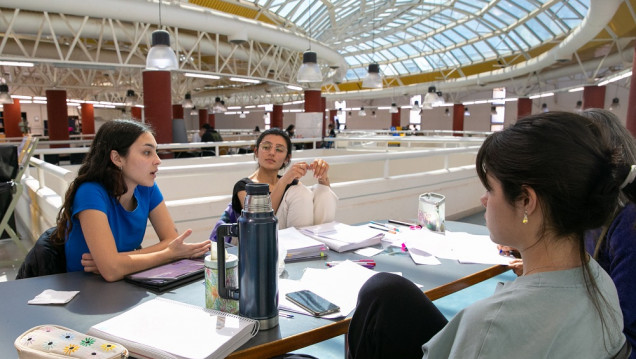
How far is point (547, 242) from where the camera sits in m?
1.03

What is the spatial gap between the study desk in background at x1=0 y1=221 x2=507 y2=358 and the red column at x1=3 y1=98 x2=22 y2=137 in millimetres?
25444

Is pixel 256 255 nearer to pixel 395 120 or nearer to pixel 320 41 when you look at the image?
pixel 320 41

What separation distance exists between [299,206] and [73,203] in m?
1.19

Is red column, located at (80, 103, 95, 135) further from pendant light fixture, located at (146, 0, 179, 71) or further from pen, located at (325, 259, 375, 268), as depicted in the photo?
pen, located at (325, 259, 375, 268)

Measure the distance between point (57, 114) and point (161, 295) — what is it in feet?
66.2

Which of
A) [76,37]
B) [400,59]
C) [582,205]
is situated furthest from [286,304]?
[400,59]

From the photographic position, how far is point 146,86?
35.4 feet

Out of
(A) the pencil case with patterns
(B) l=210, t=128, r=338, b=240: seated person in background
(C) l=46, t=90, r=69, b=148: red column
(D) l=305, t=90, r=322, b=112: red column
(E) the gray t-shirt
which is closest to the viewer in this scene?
(E) the gray t-shirt

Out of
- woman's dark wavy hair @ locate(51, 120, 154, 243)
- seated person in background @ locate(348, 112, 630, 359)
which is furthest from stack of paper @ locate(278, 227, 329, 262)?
seated person in background @ locate(348, 112, 630, 359)

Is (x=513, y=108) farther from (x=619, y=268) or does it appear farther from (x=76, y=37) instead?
(x=619, y=268)

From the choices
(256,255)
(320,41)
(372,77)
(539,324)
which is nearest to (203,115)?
(320,41)


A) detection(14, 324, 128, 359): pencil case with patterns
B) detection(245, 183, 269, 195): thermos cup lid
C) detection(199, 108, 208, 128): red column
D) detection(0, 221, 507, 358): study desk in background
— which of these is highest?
detection(199, 108, 208, 128): red column

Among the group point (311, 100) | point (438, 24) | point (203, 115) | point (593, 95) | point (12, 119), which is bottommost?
point (12, 119)

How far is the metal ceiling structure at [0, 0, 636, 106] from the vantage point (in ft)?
29.3
